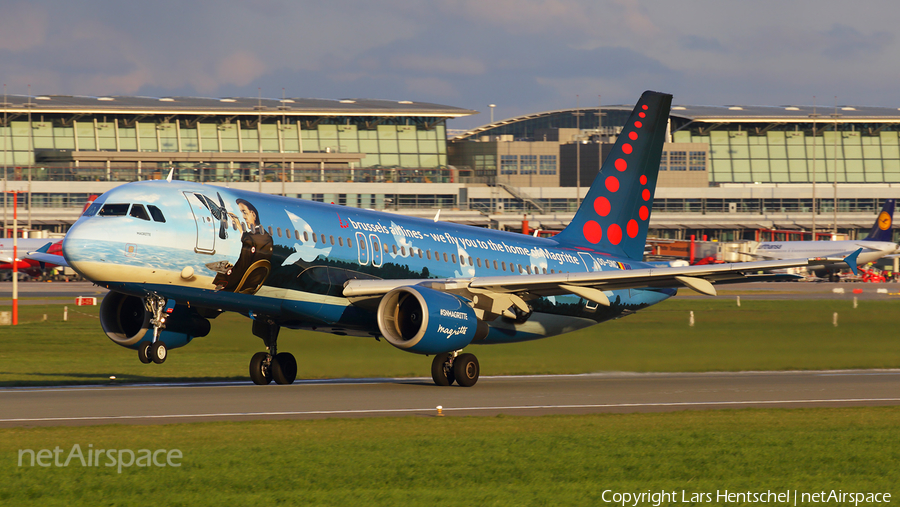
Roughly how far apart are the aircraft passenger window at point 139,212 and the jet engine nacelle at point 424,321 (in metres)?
6.50

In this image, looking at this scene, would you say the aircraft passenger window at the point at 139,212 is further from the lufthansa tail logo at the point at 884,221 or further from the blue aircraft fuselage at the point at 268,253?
the lufthansa tail logo at the point at 884,221

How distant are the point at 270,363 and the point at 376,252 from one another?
4.69 meters

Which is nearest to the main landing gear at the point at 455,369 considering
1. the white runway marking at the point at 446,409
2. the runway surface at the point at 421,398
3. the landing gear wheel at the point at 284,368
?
the runway surface at the point at 421,398

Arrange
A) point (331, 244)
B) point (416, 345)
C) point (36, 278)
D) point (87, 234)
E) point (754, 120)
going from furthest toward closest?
point (754, 120) < point (36, 278) < point (331, 244) < point (416, 345) < point (87, 234)

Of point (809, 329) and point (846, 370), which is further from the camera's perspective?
point (809, 329)

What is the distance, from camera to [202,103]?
512 feet

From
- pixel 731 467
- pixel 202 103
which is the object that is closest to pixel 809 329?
pixel 731 467

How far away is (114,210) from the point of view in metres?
24.6

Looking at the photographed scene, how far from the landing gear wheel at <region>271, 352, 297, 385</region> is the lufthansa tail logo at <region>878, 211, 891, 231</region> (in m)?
98.3

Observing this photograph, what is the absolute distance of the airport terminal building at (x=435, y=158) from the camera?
141000mm

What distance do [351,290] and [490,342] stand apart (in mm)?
5904

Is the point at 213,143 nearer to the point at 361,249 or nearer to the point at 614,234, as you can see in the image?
the point at 614,234

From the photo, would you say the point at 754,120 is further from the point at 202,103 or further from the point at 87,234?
the point at 87,234

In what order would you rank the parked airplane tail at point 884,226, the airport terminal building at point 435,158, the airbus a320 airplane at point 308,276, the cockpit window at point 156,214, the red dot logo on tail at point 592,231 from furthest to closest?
the airport terminal building at point 435,158
the parked airplane tail at point 884,226
the red dot logo on tail at point 592,231
the cockpit window at point 156,214
the airbus a320 airplane at point 308,276
